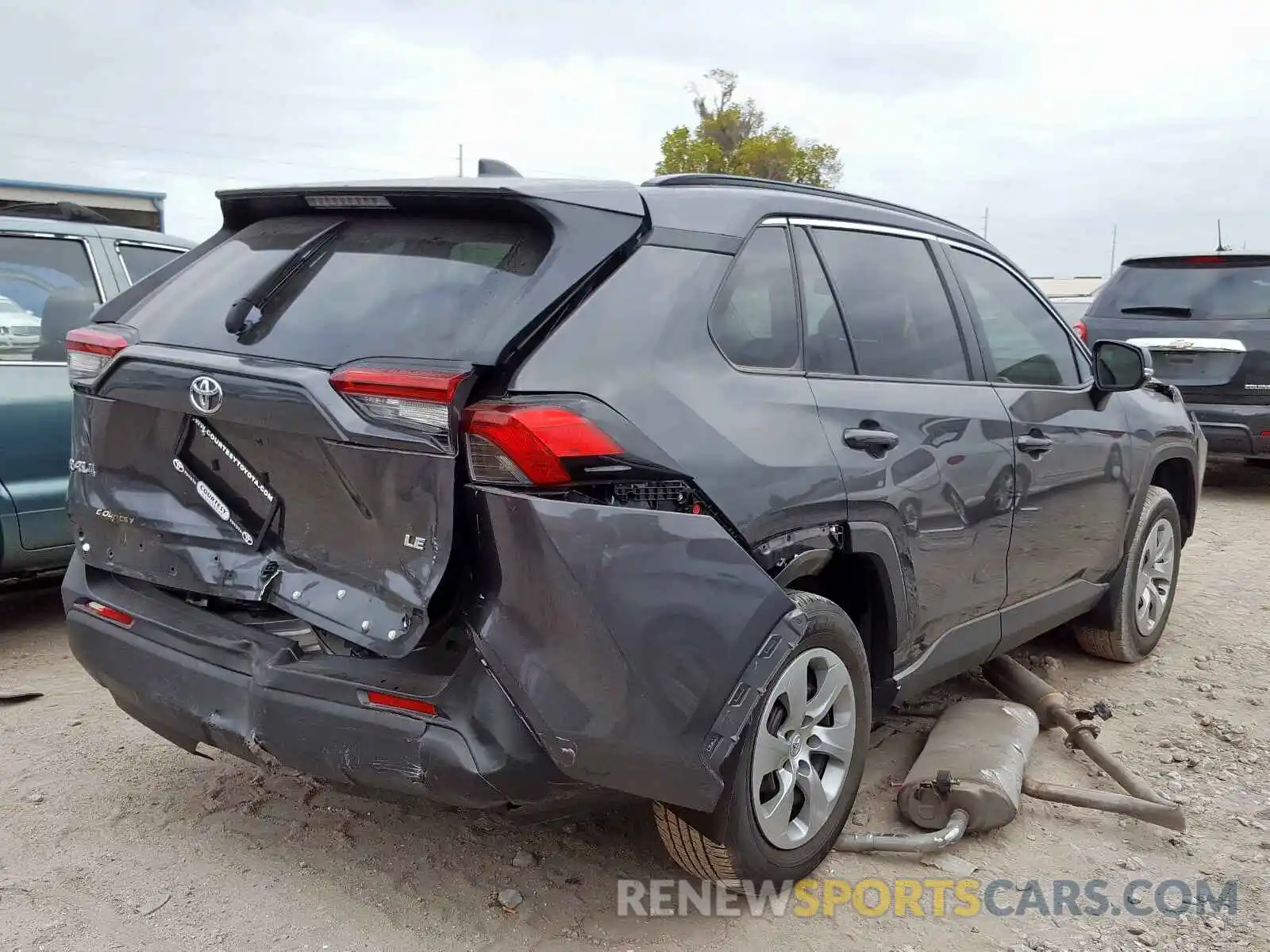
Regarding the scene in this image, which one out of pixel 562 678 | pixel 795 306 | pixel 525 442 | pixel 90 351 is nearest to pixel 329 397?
pixel 525 442

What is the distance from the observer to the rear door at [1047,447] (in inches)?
150

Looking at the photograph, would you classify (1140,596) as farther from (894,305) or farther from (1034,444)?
(894,305)

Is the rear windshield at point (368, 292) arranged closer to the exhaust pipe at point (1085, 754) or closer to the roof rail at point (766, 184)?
the roof rail at point (766, 184)

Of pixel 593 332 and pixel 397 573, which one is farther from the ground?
pixel 593 332

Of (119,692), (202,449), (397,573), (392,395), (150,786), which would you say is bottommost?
Result: (150,786)

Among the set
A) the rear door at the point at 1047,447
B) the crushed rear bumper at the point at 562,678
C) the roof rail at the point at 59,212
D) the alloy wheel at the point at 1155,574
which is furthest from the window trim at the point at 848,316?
the roof rail at the point at 59,212

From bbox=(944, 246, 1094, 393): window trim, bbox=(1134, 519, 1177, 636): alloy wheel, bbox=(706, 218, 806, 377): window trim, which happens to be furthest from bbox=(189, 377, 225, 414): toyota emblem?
bbox=(1134, 519, 1177, 636): alloy wheel

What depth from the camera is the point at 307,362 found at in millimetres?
2518

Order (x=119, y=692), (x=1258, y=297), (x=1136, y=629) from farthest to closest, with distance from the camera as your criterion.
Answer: (x=1258, y=297)
(x=1136, y=629)
(x=119, y=692)

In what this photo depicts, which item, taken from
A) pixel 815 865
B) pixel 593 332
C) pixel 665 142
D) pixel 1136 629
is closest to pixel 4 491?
pixel 593 332

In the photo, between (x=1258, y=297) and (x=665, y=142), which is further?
(x=665, y=142)

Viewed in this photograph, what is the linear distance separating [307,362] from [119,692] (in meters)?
1.09

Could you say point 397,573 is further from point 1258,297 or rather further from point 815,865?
point 1258,297

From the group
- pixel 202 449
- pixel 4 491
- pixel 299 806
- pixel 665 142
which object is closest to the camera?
pixel 202 449
